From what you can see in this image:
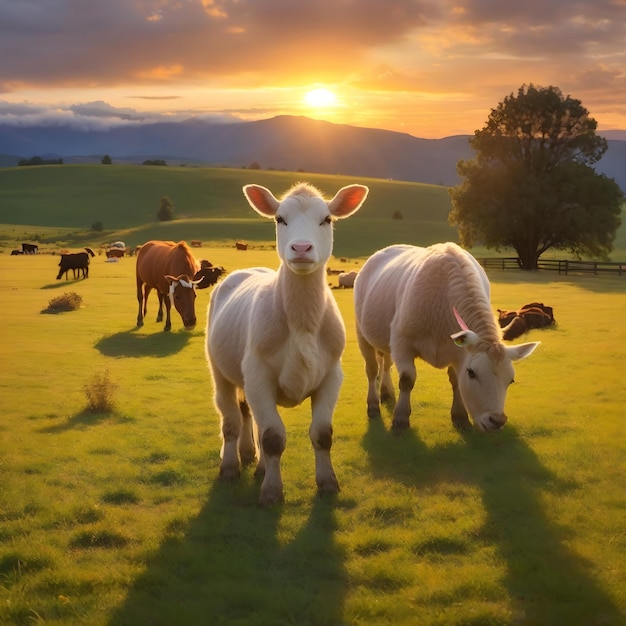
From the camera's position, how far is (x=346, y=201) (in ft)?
24.5

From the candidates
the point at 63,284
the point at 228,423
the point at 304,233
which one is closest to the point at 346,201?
the point at 304,233

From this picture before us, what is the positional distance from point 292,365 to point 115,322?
1564cm

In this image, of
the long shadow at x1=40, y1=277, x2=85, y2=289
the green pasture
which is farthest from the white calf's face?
the long shadow at x1=40, y1=277, x2=85, y2=289

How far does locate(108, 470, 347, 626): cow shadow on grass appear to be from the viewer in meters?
5.09

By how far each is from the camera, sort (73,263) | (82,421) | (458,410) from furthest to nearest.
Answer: (73,263)
(82,421)
(458,410)

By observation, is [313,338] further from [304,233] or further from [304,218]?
[304,218]

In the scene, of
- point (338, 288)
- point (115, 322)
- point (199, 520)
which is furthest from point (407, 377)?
point (338, 288)

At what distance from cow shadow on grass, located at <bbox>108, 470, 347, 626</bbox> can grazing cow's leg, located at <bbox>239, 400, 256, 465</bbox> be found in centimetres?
131

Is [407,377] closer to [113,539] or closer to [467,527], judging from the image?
[467,527]

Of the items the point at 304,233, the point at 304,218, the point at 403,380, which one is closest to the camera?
the point at 304,233

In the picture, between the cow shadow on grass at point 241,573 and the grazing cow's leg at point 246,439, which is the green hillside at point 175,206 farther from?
the cow shadow on grass at point 241,573

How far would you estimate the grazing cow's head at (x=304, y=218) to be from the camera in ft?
21.5

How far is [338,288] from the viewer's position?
31.8 metres

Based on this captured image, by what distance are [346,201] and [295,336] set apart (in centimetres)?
156
